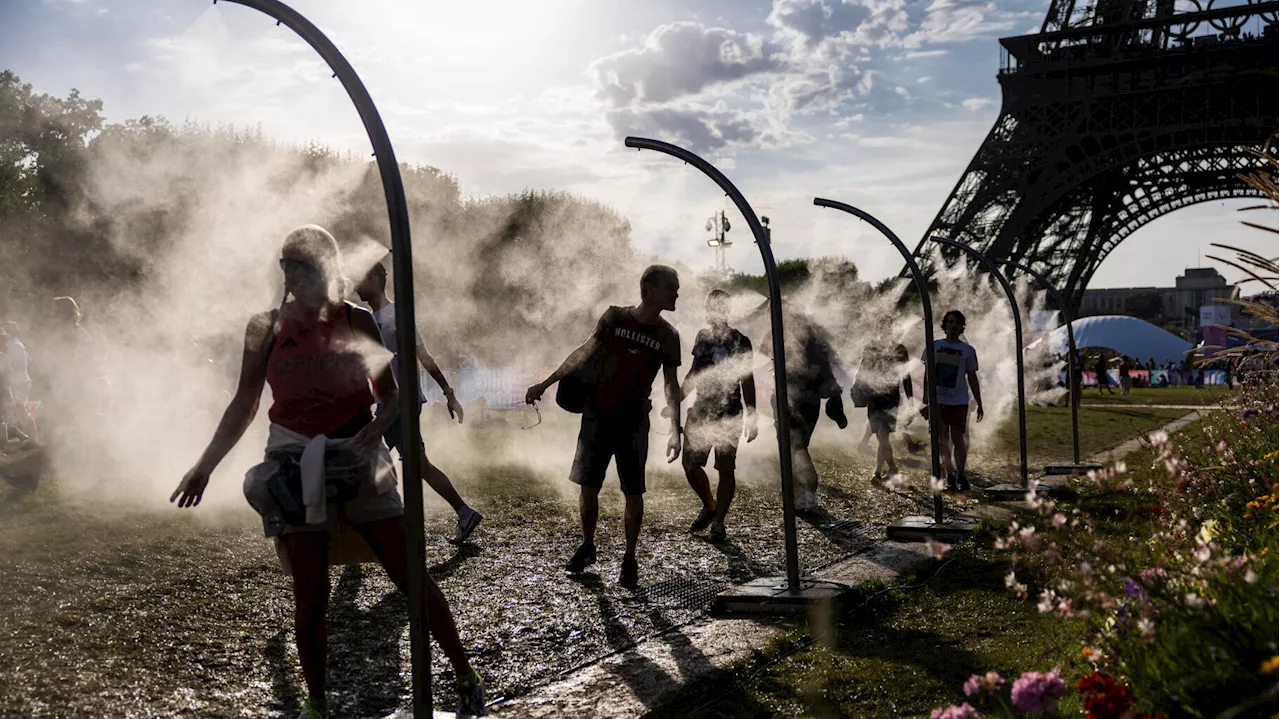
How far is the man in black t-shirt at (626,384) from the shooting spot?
6844 millimetres

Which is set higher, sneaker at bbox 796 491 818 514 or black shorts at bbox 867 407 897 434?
black shorts at bbox 867 407 897 434

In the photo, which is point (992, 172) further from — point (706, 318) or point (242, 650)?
point (242, 650)

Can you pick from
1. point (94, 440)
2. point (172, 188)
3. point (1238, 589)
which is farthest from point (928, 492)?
point (172, 188)

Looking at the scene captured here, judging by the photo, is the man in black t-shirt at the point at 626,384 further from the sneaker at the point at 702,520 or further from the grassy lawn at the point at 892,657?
the sneaker at the point at 702,520

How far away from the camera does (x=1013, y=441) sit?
747 inches

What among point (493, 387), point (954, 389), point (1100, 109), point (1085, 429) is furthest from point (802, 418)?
point (1100, 109)

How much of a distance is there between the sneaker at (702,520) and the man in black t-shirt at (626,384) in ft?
6.72

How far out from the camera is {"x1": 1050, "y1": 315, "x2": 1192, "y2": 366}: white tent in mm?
Answer: 58156

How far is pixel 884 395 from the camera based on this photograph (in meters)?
12.8

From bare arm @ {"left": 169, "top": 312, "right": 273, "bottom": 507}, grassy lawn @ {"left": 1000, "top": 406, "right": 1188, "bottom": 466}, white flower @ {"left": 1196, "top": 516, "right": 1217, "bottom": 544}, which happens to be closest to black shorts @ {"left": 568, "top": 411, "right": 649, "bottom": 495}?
bare arm @ {"left": 169, "top": 312, "right": 273, "bottom": 507}

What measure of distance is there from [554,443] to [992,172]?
25.8m

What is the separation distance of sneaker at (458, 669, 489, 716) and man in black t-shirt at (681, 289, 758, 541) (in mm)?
4453

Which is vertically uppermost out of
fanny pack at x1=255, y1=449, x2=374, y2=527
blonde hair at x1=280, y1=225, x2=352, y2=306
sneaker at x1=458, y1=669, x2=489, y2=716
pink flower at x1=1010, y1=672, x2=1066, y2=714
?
blonde hair at x1=280, y1=225, x2=352, y2=306

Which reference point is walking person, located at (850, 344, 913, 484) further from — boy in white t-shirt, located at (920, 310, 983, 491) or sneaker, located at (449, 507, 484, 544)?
sneaker, located at (449, 507, 484, 544)
